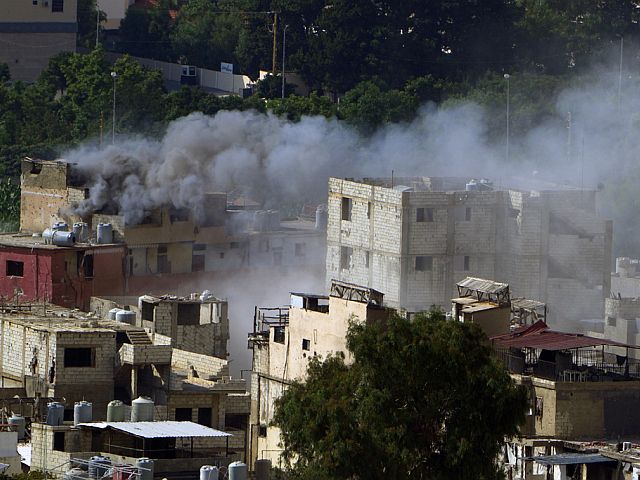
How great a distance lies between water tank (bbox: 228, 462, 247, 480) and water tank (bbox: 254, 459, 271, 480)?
2971 millimetres

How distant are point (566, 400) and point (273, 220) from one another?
32.1 m

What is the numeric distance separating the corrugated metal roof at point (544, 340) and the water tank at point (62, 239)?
17.7 m

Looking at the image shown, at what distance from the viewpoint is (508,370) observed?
2438 inches

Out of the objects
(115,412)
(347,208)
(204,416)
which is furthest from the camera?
(347,208)

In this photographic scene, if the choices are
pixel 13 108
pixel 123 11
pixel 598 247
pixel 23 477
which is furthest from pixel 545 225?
pixel 123 11

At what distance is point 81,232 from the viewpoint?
8225 cm

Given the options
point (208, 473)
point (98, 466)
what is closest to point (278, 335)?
point (98, 466)

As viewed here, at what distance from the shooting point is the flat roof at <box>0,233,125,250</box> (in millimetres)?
79688

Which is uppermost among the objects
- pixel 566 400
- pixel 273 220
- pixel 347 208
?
pixel 347 208

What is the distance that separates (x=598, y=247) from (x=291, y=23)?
171 feet

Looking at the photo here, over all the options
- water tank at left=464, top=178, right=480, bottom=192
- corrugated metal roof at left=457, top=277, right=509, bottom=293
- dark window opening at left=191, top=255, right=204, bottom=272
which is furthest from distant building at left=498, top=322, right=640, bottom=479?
dark window opening at left=191, top=255, right=204, bottom=272

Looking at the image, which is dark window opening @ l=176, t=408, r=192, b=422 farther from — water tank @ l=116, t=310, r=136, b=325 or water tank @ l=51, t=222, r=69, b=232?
water tank @ l=51, t=222, r=69, b=232

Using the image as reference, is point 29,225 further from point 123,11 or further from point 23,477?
point 123,11

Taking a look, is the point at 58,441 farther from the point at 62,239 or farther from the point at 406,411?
the point at 62,239
